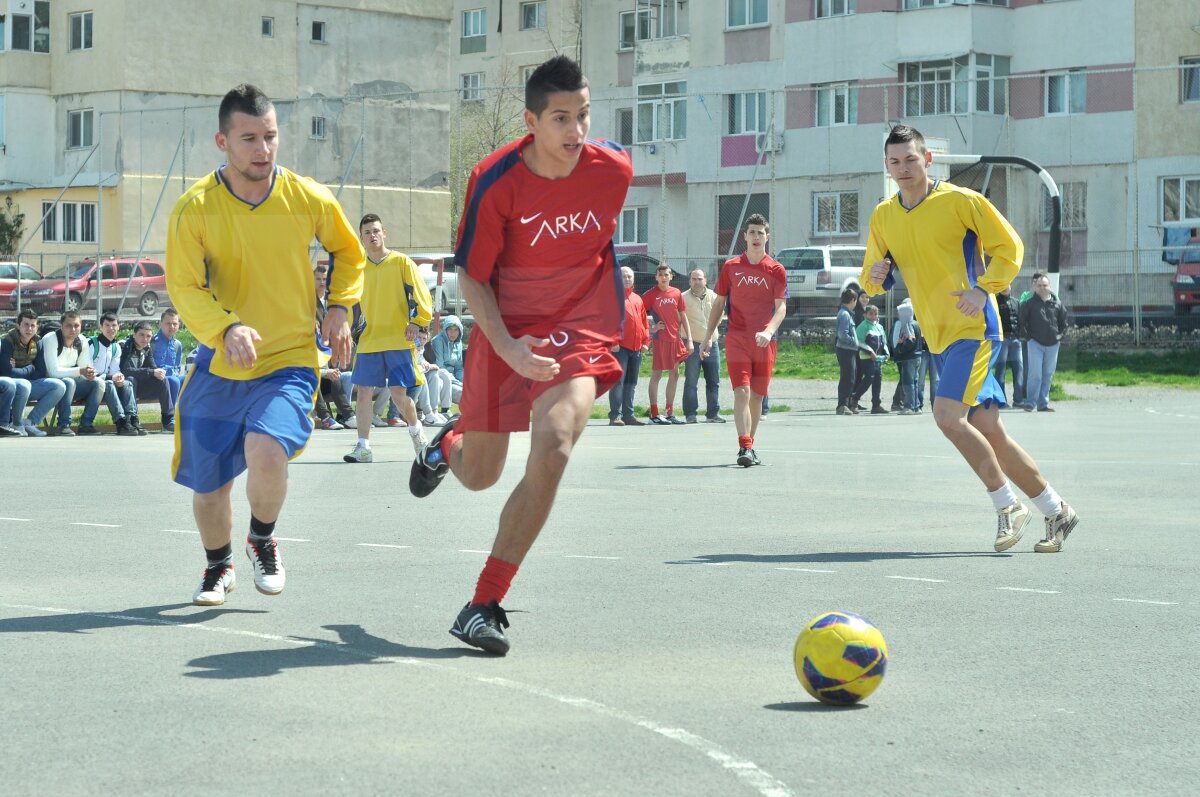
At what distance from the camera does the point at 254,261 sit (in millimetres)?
7410

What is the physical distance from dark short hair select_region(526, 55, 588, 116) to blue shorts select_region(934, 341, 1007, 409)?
151 inches

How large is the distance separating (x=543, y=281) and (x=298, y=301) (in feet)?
4.00

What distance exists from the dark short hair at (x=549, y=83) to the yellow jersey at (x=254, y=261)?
1170 millimetres

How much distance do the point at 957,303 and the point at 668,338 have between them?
15.2m

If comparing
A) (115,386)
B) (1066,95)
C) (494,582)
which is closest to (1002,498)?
(494,582)

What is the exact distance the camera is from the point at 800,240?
42688 mm

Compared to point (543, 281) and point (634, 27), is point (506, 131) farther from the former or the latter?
point (543, 281)

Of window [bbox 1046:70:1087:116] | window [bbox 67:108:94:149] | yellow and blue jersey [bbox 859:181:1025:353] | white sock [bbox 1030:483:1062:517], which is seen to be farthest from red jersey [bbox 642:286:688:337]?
window [bbox 67:108:94:149]

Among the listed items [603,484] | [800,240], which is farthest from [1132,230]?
[603,484]

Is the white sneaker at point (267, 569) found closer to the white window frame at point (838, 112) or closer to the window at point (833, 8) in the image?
the white window frame at point (838, 112)

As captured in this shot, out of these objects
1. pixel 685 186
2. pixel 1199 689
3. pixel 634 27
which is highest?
pixel 634 27

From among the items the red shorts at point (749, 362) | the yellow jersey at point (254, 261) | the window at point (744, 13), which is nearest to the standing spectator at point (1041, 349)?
the red shorts at point (749, 362)

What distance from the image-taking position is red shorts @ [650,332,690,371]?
24.8m

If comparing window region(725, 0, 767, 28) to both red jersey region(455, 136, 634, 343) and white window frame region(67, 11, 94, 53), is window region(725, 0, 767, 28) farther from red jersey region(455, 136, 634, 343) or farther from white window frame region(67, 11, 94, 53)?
red jersey region(455, 136, 634, 343)
